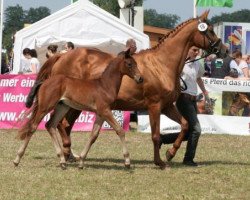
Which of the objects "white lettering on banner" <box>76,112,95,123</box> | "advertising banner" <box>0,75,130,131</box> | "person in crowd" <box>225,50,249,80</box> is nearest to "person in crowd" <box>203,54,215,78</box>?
"person in crowd" <box>225,50,249,80</box>

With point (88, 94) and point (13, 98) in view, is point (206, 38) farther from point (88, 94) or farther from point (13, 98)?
point (13, 98)

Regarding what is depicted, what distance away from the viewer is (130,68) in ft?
31.8

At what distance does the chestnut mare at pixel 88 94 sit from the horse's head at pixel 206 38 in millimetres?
1220

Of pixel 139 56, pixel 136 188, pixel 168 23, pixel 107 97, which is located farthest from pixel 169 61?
pixel 168 23

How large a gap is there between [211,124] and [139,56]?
6723 mm

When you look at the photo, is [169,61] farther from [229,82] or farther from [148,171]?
[229,82]

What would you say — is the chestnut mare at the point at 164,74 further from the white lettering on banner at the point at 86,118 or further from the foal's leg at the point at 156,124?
the white lettering on banner at the point at 86,118

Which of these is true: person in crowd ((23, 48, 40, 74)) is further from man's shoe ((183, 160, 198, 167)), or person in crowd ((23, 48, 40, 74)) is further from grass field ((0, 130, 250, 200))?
man's shoe ((183, 160, 198, 167))

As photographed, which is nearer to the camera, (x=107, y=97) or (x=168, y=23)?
(x=107, y=97)

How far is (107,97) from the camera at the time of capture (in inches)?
381

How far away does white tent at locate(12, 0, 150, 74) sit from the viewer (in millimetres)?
19156

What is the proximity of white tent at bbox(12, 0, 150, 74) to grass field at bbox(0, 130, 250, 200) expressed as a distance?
6412 mm

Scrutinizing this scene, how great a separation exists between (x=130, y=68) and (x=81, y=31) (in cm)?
1010

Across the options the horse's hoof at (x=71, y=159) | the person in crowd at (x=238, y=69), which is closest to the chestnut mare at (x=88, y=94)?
the horse's hoof at (x=71, y=159)
